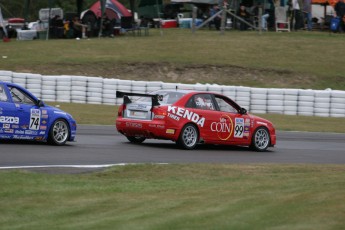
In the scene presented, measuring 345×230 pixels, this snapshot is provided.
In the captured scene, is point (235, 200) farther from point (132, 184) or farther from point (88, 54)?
point (88, 54)

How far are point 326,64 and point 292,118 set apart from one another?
1028cm

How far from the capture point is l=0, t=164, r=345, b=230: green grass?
8.61 metres

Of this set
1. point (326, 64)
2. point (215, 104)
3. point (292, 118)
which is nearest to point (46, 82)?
point (292, 118)

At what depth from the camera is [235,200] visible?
9.89 m

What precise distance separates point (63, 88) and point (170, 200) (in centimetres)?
1862

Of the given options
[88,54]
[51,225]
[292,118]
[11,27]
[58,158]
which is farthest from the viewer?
[11,27]

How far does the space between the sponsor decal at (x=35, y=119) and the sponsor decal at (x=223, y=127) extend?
12.2 ft

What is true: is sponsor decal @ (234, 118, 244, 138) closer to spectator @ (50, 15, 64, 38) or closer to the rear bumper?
the rear bumper

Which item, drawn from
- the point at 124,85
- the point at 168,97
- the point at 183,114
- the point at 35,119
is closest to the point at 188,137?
the point at 183,114

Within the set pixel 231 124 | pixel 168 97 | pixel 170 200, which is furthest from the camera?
pixel 231 124

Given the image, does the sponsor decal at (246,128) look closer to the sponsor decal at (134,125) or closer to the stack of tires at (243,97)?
the sponsor decal at (134,125)

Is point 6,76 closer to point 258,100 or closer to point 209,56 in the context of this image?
point 258,100

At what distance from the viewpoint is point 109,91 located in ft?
93.1

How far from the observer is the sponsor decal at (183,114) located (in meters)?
17.4
